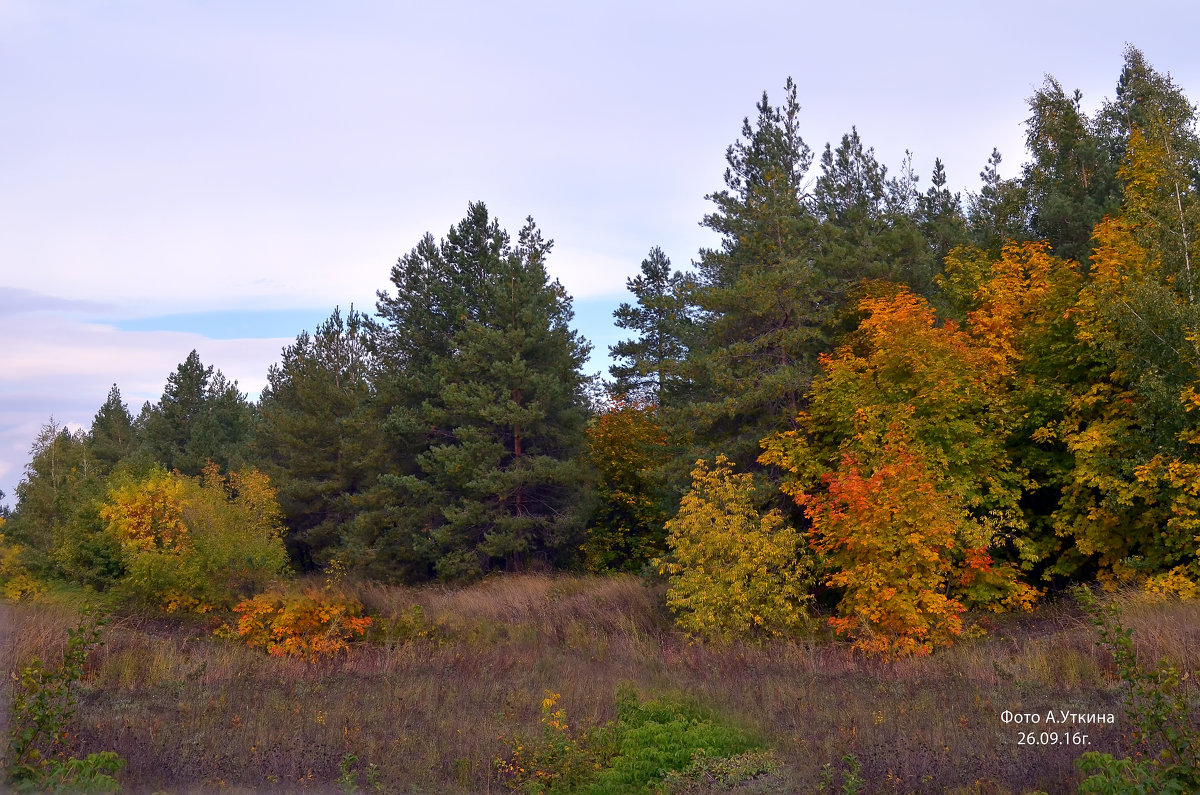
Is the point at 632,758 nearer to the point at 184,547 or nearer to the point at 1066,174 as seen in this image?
Result: the point at 184,547

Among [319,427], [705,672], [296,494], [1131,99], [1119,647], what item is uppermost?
[1131,99]

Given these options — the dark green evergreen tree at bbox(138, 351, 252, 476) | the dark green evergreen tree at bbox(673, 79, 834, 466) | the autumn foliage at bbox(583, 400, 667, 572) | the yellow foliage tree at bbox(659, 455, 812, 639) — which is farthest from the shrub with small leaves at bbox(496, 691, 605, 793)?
the dark green evergreen tree at bbox(138, 351, 252, 476)

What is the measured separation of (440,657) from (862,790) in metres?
8.59

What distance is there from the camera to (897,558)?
14.2 m

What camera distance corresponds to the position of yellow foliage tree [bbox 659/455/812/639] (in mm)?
14938

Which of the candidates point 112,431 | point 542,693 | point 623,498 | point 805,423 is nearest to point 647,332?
point 623,498

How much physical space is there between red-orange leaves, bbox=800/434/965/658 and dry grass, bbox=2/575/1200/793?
751 mm

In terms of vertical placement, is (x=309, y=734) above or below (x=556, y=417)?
below

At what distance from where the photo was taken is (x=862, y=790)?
6984mm

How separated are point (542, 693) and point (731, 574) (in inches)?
205

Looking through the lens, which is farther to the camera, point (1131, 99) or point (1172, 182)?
point (1131, 99)

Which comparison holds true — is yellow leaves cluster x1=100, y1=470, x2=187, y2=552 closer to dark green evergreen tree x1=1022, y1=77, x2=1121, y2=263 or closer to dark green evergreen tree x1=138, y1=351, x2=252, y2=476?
dark green evergreen tree x1=138, y1=351, x2=252, y2=476

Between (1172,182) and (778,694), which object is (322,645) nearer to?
(778,694)

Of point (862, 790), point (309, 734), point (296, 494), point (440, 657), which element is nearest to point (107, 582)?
point (296, 494)
